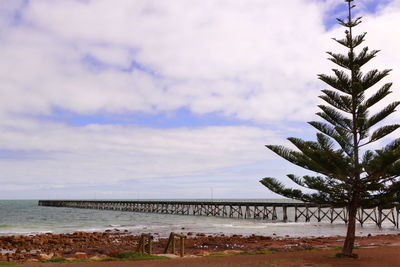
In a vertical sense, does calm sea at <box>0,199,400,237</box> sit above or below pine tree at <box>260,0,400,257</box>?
below

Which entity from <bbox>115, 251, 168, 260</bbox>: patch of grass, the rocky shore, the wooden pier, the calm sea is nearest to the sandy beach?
the rocky shore

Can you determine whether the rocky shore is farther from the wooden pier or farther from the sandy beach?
the wooden pier

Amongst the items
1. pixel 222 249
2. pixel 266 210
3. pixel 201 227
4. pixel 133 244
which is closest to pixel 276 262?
pixel 222 249

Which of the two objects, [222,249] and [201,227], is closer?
[222,249]

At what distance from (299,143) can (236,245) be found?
10.9m

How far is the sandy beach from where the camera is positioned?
503 inches

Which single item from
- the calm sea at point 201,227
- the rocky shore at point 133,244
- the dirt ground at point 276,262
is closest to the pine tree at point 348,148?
the dirt ground at point 276,262

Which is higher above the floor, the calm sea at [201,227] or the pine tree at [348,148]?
the pine tree at [348,148]

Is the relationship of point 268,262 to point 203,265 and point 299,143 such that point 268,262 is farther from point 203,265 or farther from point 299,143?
point 299,143

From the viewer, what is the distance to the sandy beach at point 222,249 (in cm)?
1277

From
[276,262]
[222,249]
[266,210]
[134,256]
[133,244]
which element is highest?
[266,210]

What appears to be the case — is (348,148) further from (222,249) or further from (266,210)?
(266,210)

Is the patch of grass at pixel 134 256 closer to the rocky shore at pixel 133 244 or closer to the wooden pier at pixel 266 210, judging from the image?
the rocky shore at pixel 133 244

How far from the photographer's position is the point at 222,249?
69.7 ft
